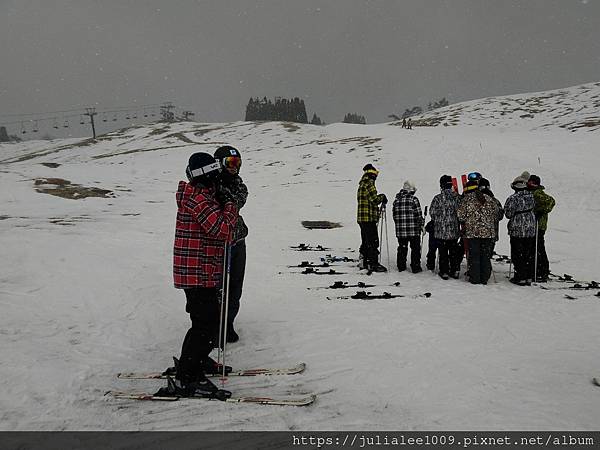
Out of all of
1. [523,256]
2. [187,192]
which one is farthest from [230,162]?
[523,256]

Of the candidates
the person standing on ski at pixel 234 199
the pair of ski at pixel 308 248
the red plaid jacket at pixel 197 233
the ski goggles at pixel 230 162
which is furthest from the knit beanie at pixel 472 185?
the red plaid jacket at pixel 197 233

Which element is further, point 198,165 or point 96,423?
point 198,165

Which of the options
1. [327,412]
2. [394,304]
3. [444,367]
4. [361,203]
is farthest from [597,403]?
[361,203]

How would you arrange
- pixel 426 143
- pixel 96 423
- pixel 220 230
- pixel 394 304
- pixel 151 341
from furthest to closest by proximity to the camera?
pixel 426 143, pixel 394 304, pixel 151 341, pixel 220 230, pixel 96 423

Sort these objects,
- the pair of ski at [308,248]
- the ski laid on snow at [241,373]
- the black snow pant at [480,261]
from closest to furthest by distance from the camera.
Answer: the ski laid on snow at [241,373] → the black snow pant at [480,261] → the pair of ski at [308,248]

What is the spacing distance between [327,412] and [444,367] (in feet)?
5.52

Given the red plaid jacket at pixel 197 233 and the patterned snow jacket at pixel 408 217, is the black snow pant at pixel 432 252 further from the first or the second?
the red plaid jacket at pixel 197 233

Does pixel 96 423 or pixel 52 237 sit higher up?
pixel 52 237

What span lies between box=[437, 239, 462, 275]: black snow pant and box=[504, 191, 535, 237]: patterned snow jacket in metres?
1.22

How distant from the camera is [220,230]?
388 cm

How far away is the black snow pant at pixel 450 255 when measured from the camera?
28.7 feet

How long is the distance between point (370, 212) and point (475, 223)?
7.55 ft

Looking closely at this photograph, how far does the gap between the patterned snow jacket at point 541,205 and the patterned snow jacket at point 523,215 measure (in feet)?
0.92

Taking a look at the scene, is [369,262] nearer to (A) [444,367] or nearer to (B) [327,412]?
(A) [444,367]
